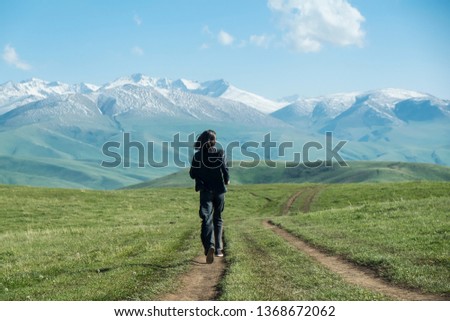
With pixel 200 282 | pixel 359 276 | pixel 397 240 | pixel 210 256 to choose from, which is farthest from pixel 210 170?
pixel 397 240

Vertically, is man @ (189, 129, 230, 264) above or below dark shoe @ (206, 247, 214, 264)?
above

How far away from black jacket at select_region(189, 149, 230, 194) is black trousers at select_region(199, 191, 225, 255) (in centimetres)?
30

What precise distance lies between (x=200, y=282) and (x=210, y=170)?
5.96 metres

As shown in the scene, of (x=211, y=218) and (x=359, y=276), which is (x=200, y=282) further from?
(x=211, y=218)

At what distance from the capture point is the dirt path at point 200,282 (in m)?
14.8

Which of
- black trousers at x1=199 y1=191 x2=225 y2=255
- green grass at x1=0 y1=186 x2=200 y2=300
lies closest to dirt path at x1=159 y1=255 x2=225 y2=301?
green grass at x1=0 y1=186 x2=200 y2=300

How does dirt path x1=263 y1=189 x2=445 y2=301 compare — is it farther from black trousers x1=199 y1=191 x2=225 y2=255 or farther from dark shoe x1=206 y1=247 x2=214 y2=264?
dark shoe x1=206 y1=247 x2=214 y2=264

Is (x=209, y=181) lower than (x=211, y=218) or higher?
higher

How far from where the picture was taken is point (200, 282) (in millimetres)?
17047

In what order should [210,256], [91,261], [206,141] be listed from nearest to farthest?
[210,256], [206,141], [91,261]

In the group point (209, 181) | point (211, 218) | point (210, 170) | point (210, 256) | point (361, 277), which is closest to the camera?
point (361, 277)

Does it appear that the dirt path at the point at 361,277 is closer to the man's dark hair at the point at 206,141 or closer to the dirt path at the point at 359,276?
the dirt path at the point at 359,276

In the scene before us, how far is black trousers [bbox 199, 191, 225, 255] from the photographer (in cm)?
2183
